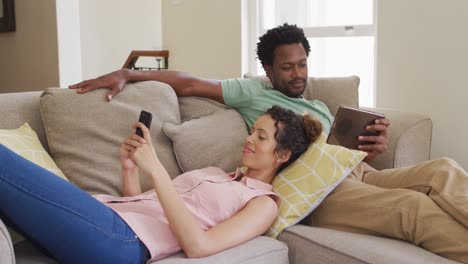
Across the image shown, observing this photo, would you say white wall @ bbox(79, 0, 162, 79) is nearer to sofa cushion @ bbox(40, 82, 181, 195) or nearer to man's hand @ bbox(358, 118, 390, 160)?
sofa cushion @ bbox(40, 82, 181, 195)

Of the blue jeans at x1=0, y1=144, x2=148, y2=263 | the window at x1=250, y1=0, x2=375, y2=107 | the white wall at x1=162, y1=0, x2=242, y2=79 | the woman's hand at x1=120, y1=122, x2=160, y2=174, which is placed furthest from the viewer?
the white wall at x1=162, y1=0, x2=242, y2=79

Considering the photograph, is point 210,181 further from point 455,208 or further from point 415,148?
point 415,148

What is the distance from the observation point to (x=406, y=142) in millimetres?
2217

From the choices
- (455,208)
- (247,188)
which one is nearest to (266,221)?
(247,188)

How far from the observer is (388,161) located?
7.26 feet

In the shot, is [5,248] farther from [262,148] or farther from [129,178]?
[262,148]

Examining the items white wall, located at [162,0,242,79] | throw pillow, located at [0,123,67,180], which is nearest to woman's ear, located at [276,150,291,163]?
throw pillow, located at [0,123,67,180]

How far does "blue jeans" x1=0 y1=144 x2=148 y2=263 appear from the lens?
137cm

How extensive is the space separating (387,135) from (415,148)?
5.4 inches

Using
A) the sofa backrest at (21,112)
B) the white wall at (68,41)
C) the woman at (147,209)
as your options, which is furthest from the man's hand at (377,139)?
the white wall at (68,41)

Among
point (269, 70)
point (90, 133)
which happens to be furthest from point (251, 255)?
point (269, 70)

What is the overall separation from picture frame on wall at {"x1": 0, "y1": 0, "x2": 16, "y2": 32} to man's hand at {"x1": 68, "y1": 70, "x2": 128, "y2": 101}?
2.53 meters

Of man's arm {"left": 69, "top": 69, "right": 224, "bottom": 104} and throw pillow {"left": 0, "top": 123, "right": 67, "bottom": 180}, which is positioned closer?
throw pillow {"left": 0, "top": 123, "right": 67, "bottom": 180}

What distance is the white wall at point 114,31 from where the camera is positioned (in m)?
4.70
